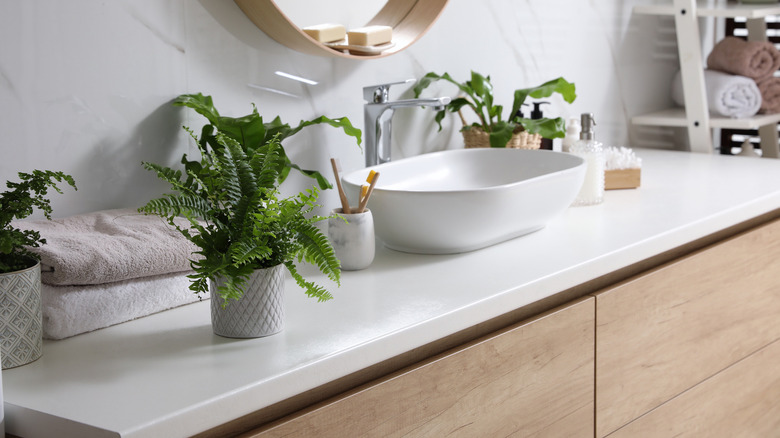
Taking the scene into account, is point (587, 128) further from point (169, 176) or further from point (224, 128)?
point (169, 176)

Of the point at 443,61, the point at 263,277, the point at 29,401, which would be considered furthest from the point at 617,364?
the point at 29,401

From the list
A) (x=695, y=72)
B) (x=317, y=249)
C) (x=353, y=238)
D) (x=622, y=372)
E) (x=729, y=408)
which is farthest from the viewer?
(x=695, y=72)

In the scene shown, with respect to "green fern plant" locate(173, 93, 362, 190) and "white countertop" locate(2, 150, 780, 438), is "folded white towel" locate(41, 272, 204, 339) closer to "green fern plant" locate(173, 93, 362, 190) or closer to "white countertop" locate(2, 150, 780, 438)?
"white countertop" locate(2, 150, 780, 438)

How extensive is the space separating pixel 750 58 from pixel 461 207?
4.68ft

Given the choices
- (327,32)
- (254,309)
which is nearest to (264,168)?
(254,309)

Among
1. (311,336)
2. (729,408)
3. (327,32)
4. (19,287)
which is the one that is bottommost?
Answer: (729,408)

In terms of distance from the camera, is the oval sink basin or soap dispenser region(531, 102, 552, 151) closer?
the oval sink basin

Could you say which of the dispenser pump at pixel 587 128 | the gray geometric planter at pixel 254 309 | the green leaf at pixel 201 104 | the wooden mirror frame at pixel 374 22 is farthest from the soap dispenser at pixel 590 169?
the gray geometric planter at pixel 254 309

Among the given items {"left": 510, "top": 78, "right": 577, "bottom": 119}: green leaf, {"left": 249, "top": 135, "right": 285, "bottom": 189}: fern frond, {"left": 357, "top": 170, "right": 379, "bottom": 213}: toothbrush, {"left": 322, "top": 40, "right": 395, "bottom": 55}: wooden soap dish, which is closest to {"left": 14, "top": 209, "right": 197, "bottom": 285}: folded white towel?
{"left": 249, "top": 135, "right": 285, "bottom": 189}: fern frond

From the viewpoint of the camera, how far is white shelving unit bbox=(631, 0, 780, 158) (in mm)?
2350

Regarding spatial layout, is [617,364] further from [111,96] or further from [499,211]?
[111,96]

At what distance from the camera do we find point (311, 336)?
1.08 metres

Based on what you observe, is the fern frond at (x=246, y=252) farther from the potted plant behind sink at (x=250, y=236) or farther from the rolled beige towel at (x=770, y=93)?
the rolled beige towel at (x=770, y=93)

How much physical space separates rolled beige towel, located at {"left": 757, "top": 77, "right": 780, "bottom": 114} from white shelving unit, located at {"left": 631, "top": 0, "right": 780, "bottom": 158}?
3 centimetres
